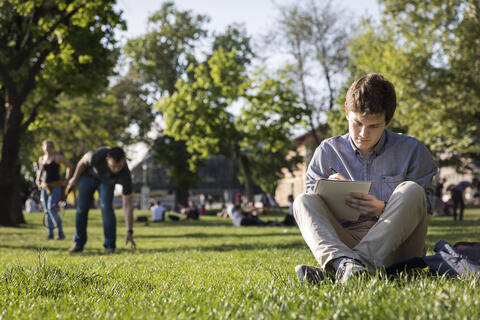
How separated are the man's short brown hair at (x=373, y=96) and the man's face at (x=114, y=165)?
17.5 ft

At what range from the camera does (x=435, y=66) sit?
25047mm

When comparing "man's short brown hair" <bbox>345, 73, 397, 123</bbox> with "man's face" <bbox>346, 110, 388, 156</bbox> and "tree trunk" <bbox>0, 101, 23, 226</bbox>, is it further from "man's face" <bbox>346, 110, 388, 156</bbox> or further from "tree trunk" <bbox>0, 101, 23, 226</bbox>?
"tree trunk" <bbox>0, 101, 23, 226</bbox>

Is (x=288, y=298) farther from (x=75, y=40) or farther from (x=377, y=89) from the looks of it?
(x=75, y=40)

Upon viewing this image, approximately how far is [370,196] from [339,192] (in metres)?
0.21

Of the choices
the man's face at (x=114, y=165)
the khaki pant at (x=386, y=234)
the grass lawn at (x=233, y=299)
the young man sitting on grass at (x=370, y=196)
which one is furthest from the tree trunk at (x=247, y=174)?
the khaki pant at (x=386, y=234)

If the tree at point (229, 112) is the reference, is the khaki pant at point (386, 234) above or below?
below

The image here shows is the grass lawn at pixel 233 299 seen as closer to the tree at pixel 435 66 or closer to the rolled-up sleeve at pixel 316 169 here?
the rolled-up sleeve at pixel 316 169

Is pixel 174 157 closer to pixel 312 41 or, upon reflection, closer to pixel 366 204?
pixel 312 41

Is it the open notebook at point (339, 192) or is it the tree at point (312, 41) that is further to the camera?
the tree at point (312, 41)

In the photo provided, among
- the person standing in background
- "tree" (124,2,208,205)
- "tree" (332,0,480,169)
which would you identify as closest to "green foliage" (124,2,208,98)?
"tree" (124,2,208,205)

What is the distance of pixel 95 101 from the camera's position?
2755cm

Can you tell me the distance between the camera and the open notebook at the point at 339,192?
3664 mm

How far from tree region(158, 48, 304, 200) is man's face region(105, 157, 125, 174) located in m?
22.1

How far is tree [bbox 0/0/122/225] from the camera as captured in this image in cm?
1659
